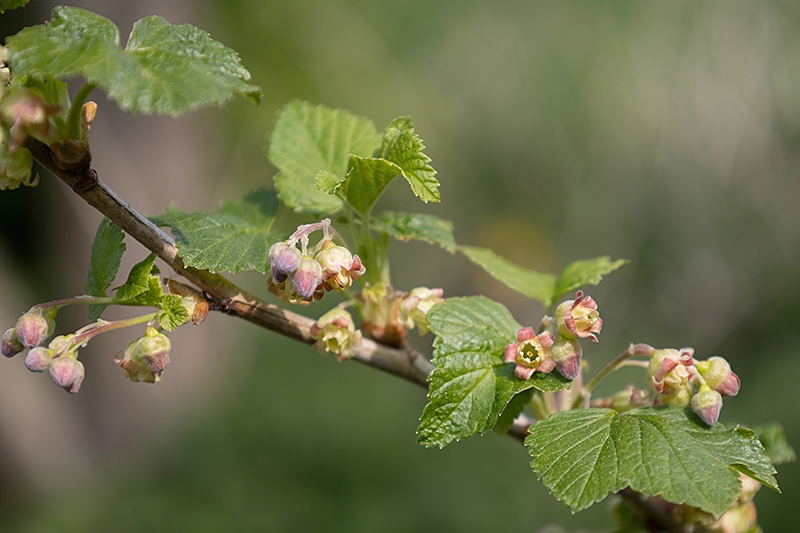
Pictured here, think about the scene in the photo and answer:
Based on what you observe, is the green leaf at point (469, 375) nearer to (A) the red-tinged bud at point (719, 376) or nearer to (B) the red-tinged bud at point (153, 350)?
(A) the red-tinged bud at point (719, 376)

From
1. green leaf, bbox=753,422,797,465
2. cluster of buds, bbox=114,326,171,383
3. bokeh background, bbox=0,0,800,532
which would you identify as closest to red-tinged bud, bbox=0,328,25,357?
cluster of buds, bbox=114,326,171,383

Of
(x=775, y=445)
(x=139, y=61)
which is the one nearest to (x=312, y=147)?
(x=139, y=61)

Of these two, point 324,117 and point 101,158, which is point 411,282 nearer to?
point 101,158

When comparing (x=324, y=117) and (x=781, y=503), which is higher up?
(x=324, y=117)

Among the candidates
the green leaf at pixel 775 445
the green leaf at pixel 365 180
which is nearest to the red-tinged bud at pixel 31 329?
the green leaf at pixel 365 180

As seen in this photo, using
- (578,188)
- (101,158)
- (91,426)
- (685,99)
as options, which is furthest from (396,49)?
(91,426)

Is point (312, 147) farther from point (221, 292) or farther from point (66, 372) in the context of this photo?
point (66, 372)
